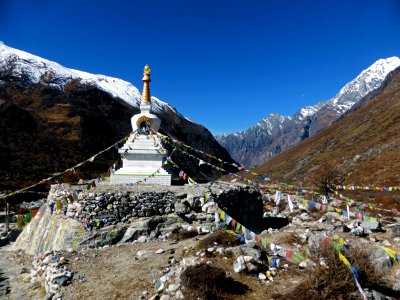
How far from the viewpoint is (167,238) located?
14195 millimetres

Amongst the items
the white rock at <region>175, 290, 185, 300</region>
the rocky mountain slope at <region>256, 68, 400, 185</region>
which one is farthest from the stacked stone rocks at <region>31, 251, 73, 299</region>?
the rocky mountain slope at <region>256, 68, 400, 185</region>

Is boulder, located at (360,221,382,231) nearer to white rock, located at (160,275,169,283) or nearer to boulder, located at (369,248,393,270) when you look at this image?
boulder, located at (369,248,393,270)

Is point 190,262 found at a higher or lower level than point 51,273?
higher

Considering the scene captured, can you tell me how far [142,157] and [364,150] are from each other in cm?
6687

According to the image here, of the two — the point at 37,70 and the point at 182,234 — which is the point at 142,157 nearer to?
the point at 182,234

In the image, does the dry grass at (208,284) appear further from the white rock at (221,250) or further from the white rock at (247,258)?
the white rock at (221,250)

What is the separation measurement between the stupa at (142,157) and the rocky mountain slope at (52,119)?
→ 49902 mm

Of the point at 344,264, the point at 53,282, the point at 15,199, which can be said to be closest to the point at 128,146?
the point at 53,282

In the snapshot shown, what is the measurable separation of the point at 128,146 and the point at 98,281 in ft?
36.2

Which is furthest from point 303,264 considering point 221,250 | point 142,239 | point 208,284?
point 142,239

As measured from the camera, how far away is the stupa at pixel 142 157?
19.2m

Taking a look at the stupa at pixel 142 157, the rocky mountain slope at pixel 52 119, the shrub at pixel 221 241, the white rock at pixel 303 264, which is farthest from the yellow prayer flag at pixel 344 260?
the rocky mountain slope at pixel 52 119

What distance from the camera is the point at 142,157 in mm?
20609

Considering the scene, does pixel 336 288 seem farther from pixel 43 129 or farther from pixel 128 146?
pixel 43 129
